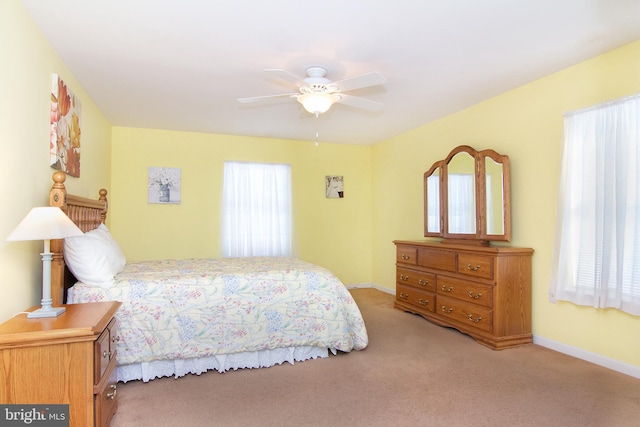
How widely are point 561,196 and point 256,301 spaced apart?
262 centimetres

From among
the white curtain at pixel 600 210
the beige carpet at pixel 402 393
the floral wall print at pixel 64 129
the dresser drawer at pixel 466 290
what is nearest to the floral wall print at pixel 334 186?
the dresser drawer at pixel 466 290

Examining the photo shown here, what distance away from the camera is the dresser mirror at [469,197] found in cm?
351

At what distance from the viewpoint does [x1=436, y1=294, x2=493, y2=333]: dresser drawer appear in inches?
127

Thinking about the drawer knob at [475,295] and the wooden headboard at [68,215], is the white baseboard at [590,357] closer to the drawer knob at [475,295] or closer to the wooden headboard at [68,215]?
the drawer knob at [475,295]

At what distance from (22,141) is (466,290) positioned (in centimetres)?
360

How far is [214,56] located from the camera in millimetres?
2771

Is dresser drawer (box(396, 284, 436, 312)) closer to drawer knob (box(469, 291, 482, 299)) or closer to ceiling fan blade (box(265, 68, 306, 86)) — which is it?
drawer knob (box(469, 291, 482, 299))

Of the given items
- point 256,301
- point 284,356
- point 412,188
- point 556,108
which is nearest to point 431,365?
point 284,356

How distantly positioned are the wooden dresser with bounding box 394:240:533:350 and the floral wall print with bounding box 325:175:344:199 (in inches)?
85.4

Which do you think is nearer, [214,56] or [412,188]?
[214,56]

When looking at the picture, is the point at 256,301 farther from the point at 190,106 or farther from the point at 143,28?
the point at 190,106

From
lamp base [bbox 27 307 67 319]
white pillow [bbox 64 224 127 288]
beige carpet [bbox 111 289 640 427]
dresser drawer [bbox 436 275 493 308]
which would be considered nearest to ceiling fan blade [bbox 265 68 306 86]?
white pillow [bbox 64 224 127 288]

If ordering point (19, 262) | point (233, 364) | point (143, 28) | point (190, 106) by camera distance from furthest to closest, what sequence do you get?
point (190, 106)
point (233, 364)
point (143, 28)
point (19, 262)

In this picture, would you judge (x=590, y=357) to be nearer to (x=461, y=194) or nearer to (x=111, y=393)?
(x=461, y=194)
